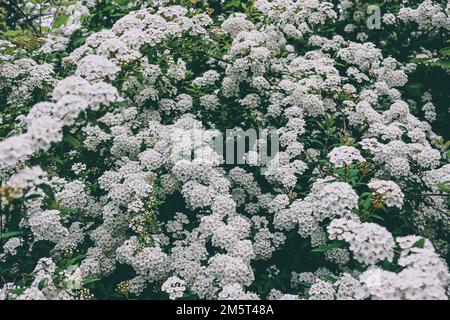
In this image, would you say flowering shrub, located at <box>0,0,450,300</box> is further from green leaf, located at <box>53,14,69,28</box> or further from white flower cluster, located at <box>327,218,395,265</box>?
green leaf, located at <box>53,14,69,28</box>

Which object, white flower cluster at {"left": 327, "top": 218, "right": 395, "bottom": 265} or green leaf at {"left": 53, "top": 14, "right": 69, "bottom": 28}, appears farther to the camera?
green leaf at {"left": 53, "top": 14, "right": 69, "bottom": 28}

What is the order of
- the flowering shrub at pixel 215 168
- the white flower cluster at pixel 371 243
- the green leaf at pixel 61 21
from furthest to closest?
the green leaf at pixel 61 21 < the flowering shrub at pixel 215 168 < the white flower cluster at pixel 371 243

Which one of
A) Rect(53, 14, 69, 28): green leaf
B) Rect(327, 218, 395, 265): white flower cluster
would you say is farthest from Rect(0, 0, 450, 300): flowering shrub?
Rect(53, 14, 69, 28): green leaf

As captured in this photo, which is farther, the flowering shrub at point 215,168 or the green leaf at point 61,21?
the green leaf at point 61,21

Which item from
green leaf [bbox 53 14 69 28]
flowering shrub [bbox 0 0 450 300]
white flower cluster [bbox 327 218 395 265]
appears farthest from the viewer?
green leaf [bbox 53 14 69 28]

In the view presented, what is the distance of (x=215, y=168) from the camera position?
14.1 feet

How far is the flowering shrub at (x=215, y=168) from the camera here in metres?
3.25

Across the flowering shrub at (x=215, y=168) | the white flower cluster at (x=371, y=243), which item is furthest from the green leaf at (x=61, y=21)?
the white flower cluster at (x=371, y=243)

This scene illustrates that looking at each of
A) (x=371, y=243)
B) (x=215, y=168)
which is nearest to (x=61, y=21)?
Answer: (x=215, y=168)

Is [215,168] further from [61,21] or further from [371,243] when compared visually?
[61,21]

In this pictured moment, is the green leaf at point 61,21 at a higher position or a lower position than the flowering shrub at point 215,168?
higher

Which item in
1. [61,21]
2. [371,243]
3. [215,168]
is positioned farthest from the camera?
[61,21]

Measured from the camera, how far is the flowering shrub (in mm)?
3250

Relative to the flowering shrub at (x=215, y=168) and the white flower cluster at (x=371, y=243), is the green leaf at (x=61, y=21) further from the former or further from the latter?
the white flower cluster at (x=371, y=243)
